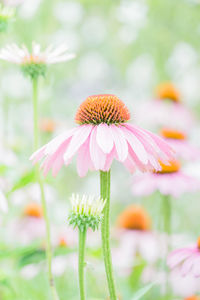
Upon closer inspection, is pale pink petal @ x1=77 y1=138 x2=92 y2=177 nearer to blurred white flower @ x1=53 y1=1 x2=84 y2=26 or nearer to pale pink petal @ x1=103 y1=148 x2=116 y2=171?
pale pink petal @ x1=103 y1=148 x2=116 y2=171

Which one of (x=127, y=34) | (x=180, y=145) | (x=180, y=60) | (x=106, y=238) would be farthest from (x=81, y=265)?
(x=180, y=60)

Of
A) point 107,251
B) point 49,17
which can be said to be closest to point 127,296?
point 107,251

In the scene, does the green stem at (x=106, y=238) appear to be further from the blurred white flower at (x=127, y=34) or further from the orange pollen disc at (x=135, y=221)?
the blurred white flower at (x=127, y=34)

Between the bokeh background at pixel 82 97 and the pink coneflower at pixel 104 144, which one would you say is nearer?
the pink coneflower at pixel 104 144

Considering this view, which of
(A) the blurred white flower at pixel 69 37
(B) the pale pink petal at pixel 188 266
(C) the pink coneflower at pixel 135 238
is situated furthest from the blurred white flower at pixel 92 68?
(B) the pale pink petal at pixel 188 266

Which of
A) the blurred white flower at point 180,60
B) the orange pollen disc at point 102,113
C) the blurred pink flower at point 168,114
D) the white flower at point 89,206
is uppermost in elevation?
the blurred white flower at point 180,60

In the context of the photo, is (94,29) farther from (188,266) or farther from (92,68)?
(188,266)
